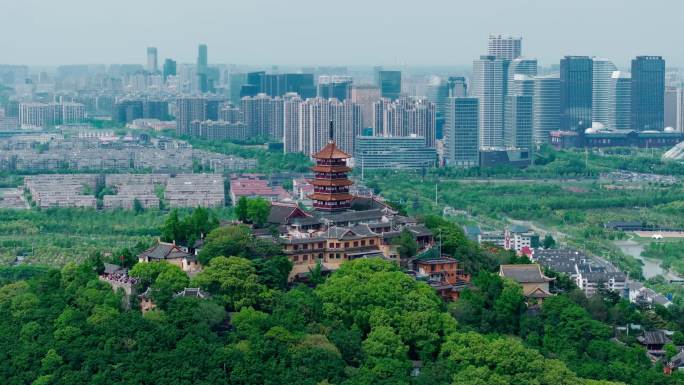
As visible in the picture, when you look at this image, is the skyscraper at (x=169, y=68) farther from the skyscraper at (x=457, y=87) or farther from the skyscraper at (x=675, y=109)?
the skyscraper at (x=675, y=109)

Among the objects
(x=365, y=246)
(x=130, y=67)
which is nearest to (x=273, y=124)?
(x=365, y=246)

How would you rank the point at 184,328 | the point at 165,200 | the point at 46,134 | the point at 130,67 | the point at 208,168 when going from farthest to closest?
the point at 130,67 < the point at 46,134 < the point at 208,168 < the point at 165,200 < the point at 184,328

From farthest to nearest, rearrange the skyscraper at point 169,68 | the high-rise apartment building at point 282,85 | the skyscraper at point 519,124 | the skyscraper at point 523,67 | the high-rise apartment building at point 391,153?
the skyscraper at point 169,68
the high-rise apartment building at point 282,85
the skyscraper at point 523,67
the skyscraper at point 519,124
the high-rise apartment building at point 391,153

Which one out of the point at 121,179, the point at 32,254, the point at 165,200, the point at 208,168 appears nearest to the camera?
the point at 32,254

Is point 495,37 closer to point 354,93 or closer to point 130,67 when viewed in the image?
point 354,93

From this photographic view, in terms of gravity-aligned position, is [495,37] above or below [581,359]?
above

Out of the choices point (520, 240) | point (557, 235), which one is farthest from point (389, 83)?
point (520, 240)

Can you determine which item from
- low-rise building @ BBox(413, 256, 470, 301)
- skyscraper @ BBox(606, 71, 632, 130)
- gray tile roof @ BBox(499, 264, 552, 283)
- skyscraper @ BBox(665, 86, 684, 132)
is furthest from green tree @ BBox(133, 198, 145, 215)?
skyscraper @ BBox(665, 86, 684, 132)

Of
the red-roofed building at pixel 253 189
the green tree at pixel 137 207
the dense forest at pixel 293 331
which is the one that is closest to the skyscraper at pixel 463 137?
the red-roofed building at pixel 253 189
